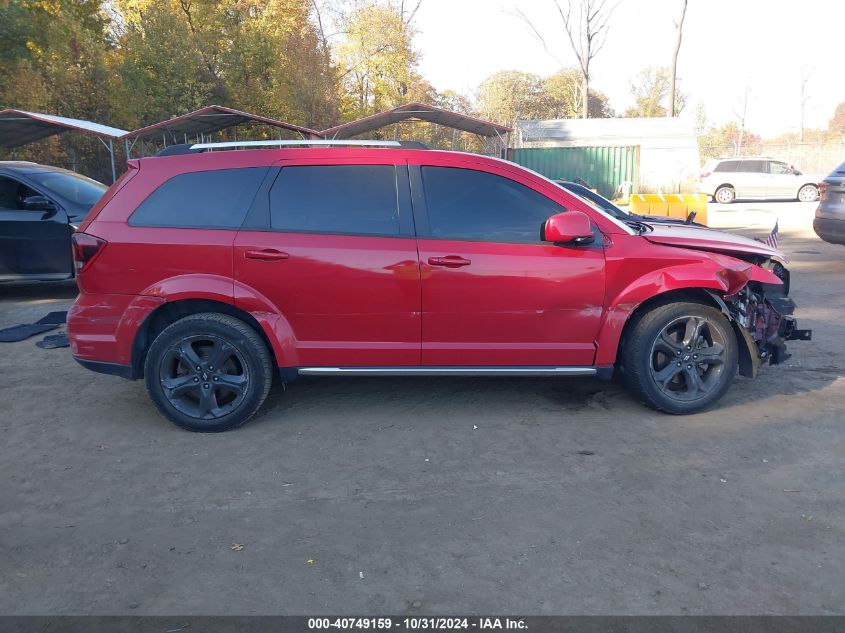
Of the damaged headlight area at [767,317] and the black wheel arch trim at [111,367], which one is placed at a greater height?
the damaged headlight area at [767,317]

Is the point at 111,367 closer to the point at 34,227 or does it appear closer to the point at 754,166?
the point at 34,227

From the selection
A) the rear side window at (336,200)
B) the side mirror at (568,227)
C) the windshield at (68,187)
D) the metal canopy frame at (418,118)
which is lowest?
the side mirror at (568,227)

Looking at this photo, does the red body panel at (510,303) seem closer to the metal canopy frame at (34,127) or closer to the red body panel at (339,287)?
the red body panel at (339,287)

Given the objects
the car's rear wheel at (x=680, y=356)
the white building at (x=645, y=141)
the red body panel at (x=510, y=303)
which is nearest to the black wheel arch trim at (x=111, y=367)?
the red body panel at (x=510, y=303)

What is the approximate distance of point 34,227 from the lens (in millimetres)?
8750

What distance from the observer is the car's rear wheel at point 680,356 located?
4566 mm

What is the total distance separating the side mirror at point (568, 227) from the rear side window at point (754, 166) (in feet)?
78.5

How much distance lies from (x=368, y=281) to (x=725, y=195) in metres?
24.2

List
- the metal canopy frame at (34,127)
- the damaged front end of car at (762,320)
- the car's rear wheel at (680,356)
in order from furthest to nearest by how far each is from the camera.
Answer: the metal canopy frame at (34,127), the damaged front end of car at (762,320), the car's rear wheel at (680,356)

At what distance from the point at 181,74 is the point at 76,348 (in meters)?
22.5

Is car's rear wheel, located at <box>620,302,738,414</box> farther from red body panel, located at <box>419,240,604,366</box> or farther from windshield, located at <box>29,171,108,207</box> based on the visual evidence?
windshield, located at <box>29,171,108,207</box>

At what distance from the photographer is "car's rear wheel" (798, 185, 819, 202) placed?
980 inches

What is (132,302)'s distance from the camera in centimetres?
449
